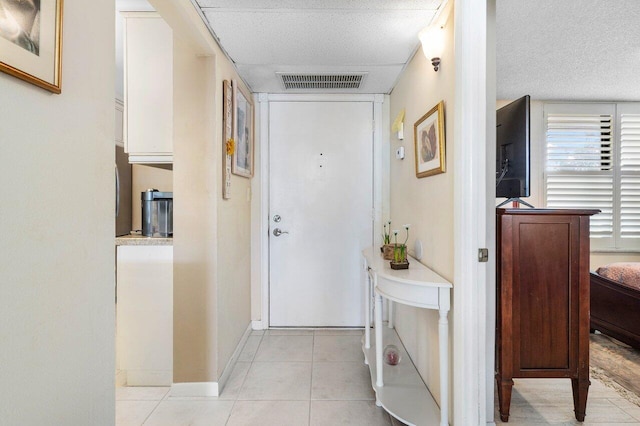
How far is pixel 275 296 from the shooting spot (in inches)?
120

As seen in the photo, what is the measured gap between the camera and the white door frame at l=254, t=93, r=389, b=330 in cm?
300

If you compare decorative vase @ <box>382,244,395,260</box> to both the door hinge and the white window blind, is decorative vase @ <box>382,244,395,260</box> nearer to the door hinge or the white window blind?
the door hinge

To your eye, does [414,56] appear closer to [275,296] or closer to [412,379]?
[412,379]

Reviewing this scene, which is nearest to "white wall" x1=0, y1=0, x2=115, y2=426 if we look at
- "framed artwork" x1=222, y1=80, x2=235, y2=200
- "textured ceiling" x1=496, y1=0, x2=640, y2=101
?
"framed artwork" x1=222, y1=80, x2=235, y2=200

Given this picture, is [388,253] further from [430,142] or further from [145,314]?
[145,314]

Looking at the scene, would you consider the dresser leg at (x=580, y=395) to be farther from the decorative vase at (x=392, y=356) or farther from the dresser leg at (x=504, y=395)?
the decorative vase at (x=392, y=356)

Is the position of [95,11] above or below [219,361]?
above

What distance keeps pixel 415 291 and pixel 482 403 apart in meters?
0.59

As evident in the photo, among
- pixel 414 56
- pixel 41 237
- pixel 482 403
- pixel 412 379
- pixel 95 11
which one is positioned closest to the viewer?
pixel 41 237

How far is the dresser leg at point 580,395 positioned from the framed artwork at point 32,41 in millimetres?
2489

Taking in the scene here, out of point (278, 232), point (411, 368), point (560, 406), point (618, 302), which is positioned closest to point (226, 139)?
point (278, 232)

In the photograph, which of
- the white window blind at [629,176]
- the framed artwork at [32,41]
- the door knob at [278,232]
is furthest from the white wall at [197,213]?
the white window blind at [629,176]

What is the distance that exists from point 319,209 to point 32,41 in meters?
2.40

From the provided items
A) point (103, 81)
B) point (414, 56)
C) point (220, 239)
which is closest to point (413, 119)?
point (414, 56)
